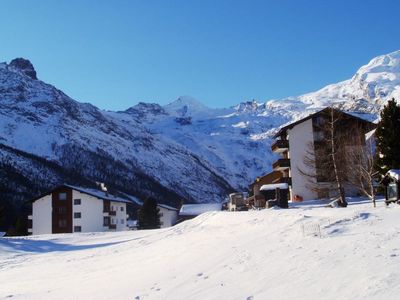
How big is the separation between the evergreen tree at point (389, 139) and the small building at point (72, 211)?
60.4m

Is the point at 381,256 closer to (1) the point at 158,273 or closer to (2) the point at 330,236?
(2) the point at 330,236

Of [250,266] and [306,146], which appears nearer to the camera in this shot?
[250,266]

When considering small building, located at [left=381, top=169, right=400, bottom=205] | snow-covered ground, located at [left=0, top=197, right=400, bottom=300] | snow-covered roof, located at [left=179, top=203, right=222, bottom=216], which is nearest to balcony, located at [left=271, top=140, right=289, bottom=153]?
small building, located at [left=381, top=169, right=400, bottom=205]

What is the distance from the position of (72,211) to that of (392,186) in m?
75.3

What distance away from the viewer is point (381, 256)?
16938mm

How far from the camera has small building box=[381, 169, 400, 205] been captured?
3035 cm

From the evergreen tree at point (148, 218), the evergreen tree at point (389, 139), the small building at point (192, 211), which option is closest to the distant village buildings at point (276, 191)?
the small building at point (192, 211)

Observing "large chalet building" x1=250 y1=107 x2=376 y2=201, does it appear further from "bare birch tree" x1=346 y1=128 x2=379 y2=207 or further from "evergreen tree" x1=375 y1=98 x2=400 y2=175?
"evergreen tree" x1=375 y1=98 x2=400 y2=175

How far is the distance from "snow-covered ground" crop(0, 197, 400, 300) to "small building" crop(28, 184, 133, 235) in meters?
65.0

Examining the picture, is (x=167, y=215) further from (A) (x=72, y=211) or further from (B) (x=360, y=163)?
(B) (x=360, y=163)

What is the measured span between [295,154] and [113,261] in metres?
43.6

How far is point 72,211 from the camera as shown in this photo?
3848 inches

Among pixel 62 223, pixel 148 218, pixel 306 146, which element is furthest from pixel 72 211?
pixel 306 146

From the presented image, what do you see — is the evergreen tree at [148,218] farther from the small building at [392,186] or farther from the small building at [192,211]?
the small building at [392,186]
